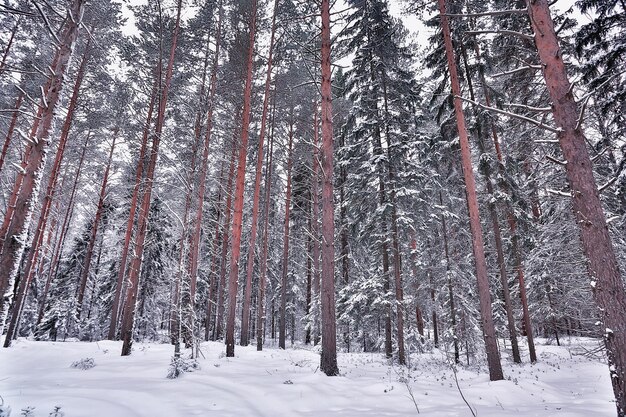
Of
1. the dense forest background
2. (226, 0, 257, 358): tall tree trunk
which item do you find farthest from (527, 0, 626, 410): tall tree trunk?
(226, 0, 257, 358): tall tree trunk

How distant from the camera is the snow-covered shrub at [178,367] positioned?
6.49 meters

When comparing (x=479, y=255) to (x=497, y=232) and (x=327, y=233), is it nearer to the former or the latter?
(x=497, y=232)

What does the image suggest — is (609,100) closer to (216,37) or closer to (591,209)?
(591,209)

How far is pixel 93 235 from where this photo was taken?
16.7 metres

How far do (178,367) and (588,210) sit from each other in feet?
25.6

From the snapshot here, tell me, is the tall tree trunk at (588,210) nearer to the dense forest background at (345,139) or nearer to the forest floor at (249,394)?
the forest floor at (249,394)

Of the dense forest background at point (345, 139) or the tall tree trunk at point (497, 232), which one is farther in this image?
the tall tree trunk at point (497, 232)

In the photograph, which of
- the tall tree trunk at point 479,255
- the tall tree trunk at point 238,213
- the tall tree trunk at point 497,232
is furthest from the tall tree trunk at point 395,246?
the tall tree trunk at point 238,213

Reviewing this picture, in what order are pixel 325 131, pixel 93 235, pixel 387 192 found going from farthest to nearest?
pixel 93 235
pixel 387 192
pixel 325 131

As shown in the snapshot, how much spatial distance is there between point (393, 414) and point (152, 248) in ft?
68.7

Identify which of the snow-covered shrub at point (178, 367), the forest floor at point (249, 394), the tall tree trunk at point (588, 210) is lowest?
the forest floor at point (249, 394)

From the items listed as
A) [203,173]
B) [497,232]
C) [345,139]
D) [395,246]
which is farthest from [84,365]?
[345,139]

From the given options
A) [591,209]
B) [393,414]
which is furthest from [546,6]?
[393,414]

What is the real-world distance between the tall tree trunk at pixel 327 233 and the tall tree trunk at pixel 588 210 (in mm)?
5034
